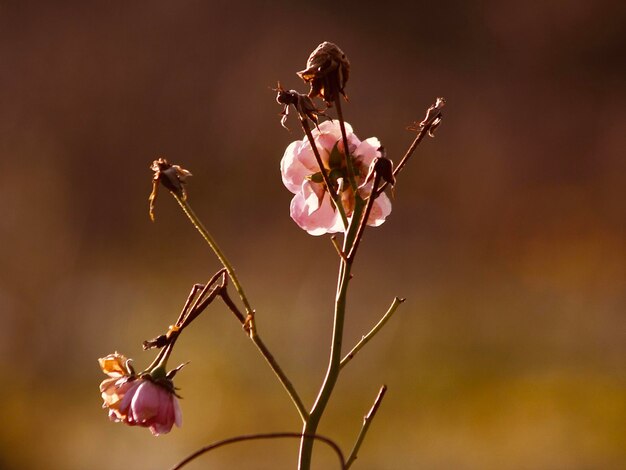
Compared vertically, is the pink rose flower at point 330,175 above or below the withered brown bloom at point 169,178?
above

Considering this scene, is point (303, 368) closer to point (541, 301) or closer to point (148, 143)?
point (541, 301)

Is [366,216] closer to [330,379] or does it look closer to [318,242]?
[330,379]

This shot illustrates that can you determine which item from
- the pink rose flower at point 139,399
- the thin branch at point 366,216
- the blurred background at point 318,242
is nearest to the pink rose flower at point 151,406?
the pink rose flower at point 139,399

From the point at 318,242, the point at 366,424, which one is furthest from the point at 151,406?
the point at 318,242

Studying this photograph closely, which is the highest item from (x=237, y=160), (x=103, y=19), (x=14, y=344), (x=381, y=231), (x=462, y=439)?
(x=103, y=19)

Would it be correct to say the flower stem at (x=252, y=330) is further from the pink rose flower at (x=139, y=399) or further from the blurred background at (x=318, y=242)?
the blurred background at (x=318, y=242)

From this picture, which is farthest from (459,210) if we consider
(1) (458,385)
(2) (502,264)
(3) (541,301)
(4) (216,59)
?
(4) (216,59)

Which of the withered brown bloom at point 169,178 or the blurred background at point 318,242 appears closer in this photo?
the withered brown bloom at point 169,178
